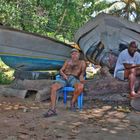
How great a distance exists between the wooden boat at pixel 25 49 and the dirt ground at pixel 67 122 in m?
2.55

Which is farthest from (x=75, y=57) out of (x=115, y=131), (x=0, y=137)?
(x=0, y=137)

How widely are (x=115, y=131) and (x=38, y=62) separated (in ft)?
16.8

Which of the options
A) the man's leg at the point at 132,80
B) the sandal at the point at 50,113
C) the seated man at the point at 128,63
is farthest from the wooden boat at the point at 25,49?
the sandal at the point at 50,113

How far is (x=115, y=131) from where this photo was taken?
5.72 m

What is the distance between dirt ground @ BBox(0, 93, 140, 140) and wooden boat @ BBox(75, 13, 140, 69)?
230 cm

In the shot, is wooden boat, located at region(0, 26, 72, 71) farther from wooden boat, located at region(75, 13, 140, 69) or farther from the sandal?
the sandal

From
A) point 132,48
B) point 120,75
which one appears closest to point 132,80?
point 120,75

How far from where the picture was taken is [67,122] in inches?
243

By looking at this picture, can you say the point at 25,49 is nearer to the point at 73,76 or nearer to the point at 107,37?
the point at 107,37

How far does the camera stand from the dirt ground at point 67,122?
17.8 feet

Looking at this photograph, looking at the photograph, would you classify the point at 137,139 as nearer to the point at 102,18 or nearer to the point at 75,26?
the point at 102,18

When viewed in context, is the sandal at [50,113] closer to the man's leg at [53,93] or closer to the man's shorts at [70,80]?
the man's leg at [53,93]

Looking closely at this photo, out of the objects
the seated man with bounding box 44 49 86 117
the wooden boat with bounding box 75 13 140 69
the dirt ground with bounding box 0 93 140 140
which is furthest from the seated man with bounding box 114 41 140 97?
the wooden boat with bounding box 75 13 140 69

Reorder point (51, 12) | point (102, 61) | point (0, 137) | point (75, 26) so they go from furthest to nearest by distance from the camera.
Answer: point (75, 26) < point (51, 12) < point (102, 61) < point (0, 137)
